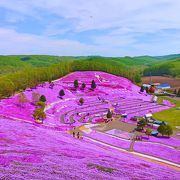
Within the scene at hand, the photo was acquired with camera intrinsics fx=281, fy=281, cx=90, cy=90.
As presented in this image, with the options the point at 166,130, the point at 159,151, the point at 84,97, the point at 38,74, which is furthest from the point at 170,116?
the point at 38,74

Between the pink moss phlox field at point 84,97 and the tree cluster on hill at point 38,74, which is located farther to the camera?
the tree cluster on hill at point 38,74

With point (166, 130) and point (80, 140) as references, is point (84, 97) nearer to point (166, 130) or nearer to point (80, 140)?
point (166, 130)

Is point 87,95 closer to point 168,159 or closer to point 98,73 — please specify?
point 98,73

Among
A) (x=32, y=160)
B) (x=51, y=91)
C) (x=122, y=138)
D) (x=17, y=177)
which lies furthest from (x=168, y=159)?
(x=51, y=91)

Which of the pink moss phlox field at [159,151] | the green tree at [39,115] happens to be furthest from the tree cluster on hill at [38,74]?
the pink moss phlox field at [159,151]

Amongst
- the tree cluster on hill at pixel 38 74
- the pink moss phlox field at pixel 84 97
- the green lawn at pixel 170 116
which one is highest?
the tree cluster on hill at pixel 38 74

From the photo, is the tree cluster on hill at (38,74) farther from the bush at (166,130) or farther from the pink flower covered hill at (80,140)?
the bush at (166,130)

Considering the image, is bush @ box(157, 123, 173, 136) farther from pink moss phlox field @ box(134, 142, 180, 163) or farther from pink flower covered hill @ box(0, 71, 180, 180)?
pink moss phlox field @ box(134, 142, 180, 163)

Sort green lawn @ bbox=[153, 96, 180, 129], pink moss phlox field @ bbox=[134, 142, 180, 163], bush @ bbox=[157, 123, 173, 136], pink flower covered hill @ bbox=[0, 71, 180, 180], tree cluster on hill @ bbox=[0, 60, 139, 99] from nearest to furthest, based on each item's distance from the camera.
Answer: pink flower covered hill @ bbox=[0, 71, 180, 180] < pink moss phlox field @ bbox=[134, 142, 180, 163] < bush @ bbox=[157, 123, 173, 136] < green lawn @ bbox=[153, 96, 180, 129] < tree cluster on hill @ bbox=[0, 60, 139, 99]

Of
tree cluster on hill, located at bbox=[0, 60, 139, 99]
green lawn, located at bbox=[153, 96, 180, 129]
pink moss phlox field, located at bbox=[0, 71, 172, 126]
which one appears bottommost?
green lawn, located at bbox=[153, 96, 180, 129]

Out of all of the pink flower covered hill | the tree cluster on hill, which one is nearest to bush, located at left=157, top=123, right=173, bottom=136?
the pink flower covered hill
